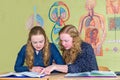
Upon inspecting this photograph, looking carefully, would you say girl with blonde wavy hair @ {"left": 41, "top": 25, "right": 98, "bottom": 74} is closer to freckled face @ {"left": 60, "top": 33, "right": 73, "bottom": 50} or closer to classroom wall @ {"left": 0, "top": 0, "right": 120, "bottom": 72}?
freckled face @ {"left": 60, "top": 33, "right": 73, "bottom": 50}

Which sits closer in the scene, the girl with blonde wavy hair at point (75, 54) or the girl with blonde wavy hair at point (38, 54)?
the girl with blonde wavy hair at point (75, 54)

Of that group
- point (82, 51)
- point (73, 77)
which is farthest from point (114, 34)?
point (73, 77)

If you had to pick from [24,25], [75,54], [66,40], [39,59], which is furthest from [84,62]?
[24,25]

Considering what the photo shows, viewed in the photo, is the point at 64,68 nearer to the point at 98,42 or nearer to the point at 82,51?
the point at 82,51

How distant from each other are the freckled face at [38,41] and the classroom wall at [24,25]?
77 centimetres

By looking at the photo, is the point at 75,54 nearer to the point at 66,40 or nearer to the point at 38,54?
the point at 66,40

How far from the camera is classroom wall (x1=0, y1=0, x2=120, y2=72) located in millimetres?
2994

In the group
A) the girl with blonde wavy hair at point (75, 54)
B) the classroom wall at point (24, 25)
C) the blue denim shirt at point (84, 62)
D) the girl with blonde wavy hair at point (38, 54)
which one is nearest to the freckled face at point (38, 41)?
the girl with blonde wavy hair at point (38, 54)

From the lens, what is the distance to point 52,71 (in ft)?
6.95

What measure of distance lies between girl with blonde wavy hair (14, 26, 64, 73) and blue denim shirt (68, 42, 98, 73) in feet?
0.82

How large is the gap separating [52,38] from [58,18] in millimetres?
251

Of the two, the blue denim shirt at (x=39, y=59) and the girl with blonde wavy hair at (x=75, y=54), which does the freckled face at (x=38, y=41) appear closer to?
the blue denim shirt at (x=39, y=59)

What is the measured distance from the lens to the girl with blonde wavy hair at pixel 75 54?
6.89 feet

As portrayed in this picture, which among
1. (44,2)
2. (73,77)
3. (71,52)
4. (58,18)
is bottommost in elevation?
(73,77)
